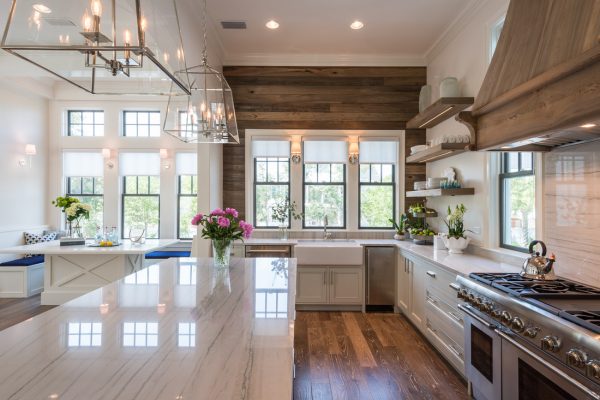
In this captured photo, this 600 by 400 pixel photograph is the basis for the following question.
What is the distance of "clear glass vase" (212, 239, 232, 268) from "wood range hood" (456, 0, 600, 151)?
80.3 inches

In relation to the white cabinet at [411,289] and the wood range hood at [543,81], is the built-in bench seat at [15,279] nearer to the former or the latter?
the white cabinet at [411,289]

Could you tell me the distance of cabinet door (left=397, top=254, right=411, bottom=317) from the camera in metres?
4.07

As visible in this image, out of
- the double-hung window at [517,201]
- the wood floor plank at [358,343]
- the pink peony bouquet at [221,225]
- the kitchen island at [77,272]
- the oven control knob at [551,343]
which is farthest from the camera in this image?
the kitchen island at [77,272]

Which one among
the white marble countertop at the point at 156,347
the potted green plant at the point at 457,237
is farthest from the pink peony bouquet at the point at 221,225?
the potted green plant at the point at 457,237

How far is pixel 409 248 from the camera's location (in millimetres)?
4086

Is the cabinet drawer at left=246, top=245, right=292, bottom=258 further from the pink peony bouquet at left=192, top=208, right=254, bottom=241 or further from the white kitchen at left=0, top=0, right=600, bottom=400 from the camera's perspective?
the pink peony bouquet at left=192, top=208, right=254, bottom=241

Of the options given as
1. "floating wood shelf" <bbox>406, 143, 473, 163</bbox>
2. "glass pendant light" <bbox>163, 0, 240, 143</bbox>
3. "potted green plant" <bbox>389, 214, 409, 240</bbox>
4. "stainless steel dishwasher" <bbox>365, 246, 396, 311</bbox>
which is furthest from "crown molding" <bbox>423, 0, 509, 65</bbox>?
"glass pendant light" <bbox>163, 0, 240, 143</bbox>

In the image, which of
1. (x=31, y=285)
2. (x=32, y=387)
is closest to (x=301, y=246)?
(x=32, y=387)

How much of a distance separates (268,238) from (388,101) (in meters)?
2.74

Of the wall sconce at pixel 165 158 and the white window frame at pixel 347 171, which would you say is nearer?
the white window frame at pixel 347 171

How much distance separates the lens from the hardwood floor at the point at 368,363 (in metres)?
2.62

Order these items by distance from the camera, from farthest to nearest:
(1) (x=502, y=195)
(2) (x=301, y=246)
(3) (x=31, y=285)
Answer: (3) (x=31, y=285)
(2) (x=301, y=246)
(1) (x=502, y=195)

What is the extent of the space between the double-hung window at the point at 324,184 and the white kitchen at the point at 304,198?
3cm

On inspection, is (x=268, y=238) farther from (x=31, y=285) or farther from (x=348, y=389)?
(x=31, y=285)
